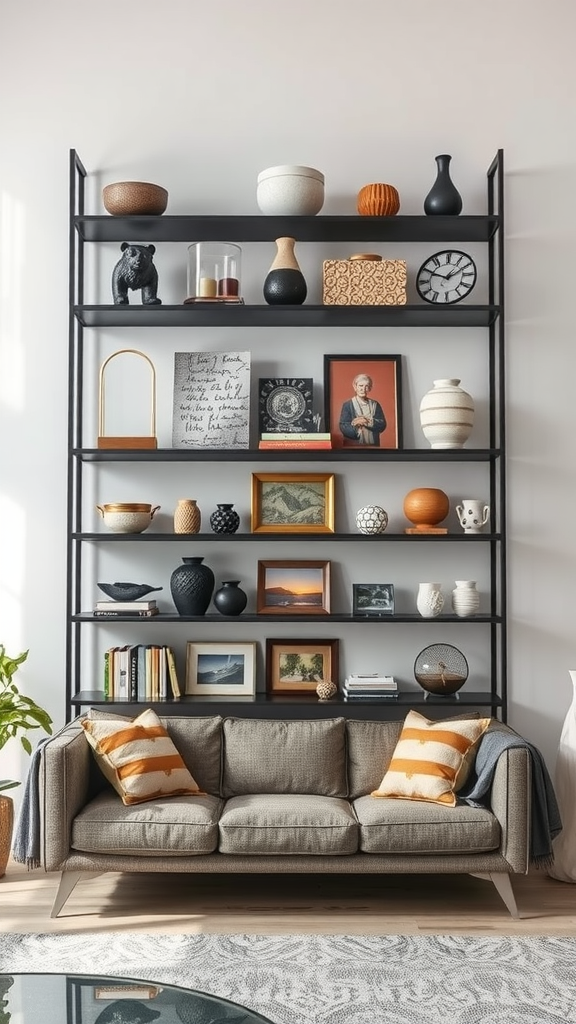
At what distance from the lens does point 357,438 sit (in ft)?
13.3

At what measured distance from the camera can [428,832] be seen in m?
3.22

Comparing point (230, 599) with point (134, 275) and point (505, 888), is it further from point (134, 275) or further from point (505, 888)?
point (505, 888)

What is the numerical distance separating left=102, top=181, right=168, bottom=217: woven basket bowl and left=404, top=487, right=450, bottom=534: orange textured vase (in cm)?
155

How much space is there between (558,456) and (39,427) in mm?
2210

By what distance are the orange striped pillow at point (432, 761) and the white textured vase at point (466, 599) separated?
0.51 meters

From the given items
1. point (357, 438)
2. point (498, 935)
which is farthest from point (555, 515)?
point (498, 935)

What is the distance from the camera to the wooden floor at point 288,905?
125 inches

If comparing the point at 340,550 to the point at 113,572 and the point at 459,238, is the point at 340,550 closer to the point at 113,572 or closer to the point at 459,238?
the point at 113,572

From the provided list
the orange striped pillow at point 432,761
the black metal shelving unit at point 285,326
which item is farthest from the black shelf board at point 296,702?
the orange striped pillow at point 432,761

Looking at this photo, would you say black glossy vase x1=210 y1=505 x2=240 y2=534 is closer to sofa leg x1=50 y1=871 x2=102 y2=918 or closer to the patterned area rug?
sofa leg x1=50 y1=871 x2=102 y2=918

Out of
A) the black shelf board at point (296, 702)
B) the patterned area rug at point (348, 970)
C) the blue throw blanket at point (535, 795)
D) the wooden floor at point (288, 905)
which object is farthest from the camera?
the black shelf board at point (296, 702)

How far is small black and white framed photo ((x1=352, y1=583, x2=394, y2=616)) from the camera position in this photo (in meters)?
4.02

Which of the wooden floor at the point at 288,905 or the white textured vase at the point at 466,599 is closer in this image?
the wooden floor at the point at 288,905

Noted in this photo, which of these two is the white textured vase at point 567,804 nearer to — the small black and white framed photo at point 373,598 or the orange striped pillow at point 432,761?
the orange striped pillow at point 432,761
